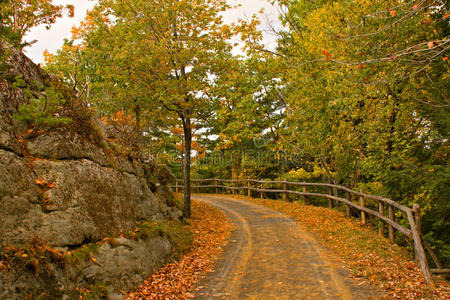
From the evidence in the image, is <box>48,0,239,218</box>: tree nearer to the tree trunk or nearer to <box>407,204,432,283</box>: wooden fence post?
the tree trunk

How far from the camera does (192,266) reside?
8734mm

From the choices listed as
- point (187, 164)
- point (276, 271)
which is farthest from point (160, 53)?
point (276, 271)

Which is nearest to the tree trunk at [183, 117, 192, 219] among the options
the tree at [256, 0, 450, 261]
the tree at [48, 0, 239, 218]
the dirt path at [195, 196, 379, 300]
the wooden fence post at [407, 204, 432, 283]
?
the tree at [48, 0, 239, 218]

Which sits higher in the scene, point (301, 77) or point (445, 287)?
point (301, 77)

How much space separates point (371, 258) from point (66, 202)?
7596mm

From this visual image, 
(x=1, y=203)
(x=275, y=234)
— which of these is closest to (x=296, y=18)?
(x=275, y=234)

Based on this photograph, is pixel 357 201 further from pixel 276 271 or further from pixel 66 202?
pixel 66 202

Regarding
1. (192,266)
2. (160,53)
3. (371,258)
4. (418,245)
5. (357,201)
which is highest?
(160,53)

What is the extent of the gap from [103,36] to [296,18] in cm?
1013

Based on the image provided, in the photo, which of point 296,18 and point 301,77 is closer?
point 301,77

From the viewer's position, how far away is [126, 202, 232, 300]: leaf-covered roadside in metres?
6.78

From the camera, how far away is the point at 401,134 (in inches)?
424

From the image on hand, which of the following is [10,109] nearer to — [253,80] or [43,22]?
[43,22]

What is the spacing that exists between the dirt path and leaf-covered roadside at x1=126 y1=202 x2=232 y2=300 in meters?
0.36
